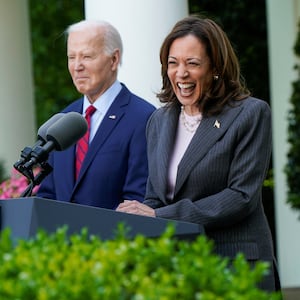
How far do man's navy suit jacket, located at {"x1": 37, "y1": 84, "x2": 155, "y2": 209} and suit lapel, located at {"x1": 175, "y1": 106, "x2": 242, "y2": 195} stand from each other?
0.69 metres

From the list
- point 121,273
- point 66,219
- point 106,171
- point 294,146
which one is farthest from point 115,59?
point 294,146

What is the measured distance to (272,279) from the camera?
4711 millimetres

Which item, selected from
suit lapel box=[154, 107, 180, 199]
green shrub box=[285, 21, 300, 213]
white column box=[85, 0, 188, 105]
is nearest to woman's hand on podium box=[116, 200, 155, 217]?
suit lapel box=[154, 107, 180, 199]

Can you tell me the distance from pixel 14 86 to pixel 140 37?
3855mm

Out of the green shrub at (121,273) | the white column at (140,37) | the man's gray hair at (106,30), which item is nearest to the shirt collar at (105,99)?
the man's gray hair at (106,30)

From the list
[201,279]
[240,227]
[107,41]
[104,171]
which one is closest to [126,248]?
[201,279]

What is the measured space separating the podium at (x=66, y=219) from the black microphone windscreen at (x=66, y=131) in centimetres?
50

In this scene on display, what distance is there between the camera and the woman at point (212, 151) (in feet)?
15.3

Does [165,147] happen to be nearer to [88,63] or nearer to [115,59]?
[88,63]

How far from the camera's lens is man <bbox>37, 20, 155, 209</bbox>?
5.51 metres

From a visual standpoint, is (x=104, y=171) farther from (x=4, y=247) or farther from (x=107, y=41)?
(x=4, y=247)

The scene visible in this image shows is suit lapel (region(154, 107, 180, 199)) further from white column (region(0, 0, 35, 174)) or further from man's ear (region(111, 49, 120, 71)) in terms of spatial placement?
white column (region(0, 0, 35, 174))

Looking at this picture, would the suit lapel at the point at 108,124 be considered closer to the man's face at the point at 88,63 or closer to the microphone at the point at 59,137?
the man's face at the point at 88,63

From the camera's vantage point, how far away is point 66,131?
441 centimetres
